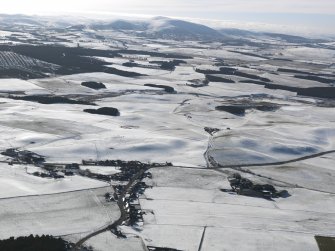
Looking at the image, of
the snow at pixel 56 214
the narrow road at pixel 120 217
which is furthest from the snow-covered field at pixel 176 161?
the narrow road at pixel 120 217

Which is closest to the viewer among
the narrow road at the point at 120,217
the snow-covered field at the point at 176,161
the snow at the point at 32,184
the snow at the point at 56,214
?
the narrow road at the point at 120,217

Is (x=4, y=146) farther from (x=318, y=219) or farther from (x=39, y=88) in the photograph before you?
(x=39, y=88)

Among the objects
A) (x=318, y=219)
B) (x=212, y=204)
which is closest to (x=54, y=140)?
(x=212, y=204)

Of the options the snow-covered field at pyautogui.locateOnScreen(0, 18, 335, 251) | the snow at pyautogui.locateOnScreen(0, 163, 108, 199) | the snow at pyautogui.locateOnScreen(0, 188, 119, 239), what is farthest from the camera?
the snow at pyautogui.locateOnScreen(0, 163, 108, 199)

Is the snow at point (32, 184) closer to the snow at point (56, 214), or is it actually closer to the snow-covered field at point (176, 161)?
the snow-covered field at point (176, 161)

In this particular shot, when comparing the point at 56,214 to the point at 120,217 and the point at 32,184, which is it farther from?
the point at 32,184

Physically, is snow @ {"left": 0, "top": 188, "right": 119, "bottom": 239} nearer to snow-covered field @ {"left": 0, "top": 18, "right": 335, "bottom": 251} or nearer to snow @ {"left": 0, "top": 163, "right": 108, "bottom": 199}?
snow-covered field @ {"left": 0, "top": 18, "right": 335, "bottom": 251}

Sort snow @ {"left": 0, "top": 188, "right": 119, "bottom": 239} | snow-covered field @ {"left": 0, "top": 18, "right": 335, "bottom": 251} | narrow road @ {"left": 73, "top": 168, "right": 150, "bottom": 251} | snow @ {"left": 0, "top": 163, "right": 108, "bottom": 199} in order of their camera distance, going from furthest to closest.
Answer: snow @ {"left": 0, "top": 163, "right": 108, "bottom": 199}, snow-covered field @ {"left": 0, "top": 18, "right": 335, "bottom": 251}, snow @ {"left": 0, "top": 188, "right": 119, "bottom": 239}, narrow road @ {"left": 73, "top": 168, "right": 150, "bottom": 251}

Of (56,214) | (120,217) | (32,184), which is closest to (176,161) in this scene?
(32,184)

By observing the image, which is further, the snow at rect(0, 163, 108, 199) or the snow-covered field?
the snow at rect(0, 163, 108, 199)

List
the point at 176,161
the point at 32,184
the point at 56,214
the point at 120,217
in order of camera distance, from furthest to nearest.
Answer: the point at 176,161
the point at 32,184
the point at 120,217
the point at 56,214

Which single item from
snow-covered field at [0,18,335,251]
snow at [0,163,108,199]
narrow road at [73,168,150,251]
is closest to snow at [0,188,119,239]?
snow-covered field at [0,18,335,251]
